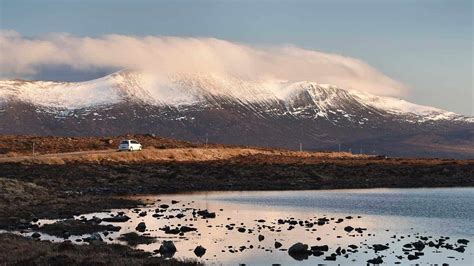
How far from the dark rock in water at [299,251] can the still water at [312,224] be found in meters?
0.38

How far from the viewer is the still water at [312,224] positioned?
127 feet

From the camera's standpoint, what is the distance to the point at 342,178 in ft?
388

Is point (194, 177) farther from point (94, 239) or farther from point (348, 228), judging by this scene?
point (94, 239)

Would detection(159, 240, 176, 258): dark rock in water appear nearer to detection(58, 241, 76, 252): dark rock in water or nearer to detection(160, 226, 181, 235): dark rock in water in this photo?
detection(58, 241, 76, 252): dark rock in water

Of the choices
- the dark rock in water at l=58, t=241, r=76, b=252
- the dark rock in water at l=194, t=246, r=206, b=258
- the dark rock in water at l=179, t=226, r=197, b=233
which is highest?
the dark rock in water at l=58, t=241, r=76, b=252

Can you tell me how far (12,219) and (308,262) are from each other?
1050 inches

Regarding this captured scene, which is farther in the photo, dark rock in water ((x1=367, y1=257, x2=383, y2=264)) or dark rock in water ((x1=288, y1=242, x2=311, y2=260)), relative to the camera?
dark rock in water ((x1=288, y1=242, x2=311, y2=260))

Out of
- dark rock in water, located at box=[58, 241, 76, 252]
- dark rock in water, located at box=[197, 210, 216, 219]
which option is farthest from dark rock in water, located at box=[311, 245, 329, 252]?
dark rock in water, located at box=[197, 210, 216, 219]

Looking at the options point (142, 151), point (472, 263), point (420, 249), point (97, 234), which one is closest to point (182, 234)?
point (97, 234)

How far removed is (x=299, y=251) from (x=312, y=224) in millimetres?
13848

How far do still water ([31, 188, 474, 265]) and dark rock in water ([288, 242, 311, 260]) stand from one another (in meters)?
0.38

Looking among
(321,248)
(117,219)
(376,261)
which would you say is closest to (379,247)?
(321,248)

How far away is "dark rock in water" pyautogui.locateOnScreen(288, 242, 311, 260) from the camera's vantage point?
38.5 metres

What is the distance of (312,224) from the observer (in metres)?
52.9
